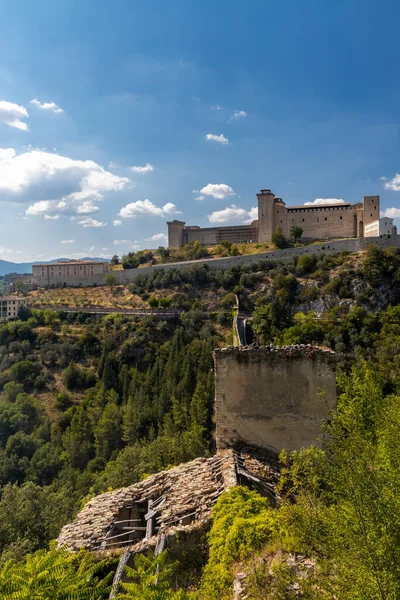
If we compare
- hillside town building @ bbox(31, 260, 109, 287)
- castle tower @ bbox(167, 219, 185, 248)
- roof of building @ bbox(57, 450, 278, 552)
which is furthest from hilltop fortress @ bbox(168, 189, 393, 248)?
roof of building @ bbox(57, 450, 278, 552)

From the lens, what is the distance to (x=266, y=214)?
61.7 meters

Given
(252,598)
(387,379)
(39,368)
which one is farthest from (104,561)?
(39,368)

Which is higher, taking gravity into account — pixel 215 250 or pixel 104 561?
pixel 215 250

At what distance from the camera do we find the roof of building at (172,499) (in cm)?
558

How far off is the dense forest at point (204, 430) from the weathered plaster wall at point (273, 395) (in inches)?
19.6

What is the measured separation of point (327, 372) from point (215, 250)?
181ft

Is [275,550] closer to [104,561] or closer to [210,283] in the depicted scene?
[104,561]

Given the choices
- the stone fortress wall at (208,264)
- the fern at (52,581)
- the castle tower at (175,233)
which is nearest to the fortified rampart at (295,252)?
the stone fortress wall at (208,264)

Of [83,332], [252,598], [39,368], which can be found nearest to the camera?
[252,598]

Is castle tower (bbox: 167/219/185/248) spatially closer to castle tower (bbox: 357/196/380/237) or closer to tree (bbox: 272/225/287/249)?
tree (bbox: 272/225/287/249)

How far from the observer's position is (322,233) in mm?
59188

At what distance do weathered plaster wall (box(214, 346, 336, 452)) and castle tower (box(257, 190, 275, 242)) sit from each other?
5630 cm

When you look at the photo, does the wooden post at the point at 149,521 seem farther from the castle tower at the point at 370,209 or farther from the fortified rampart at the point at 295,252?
the castle tower at the point at 370,209

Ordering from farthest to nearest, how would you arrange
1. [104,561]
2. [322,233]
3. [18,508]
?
[322,233] → [18,508] → [104,561]
